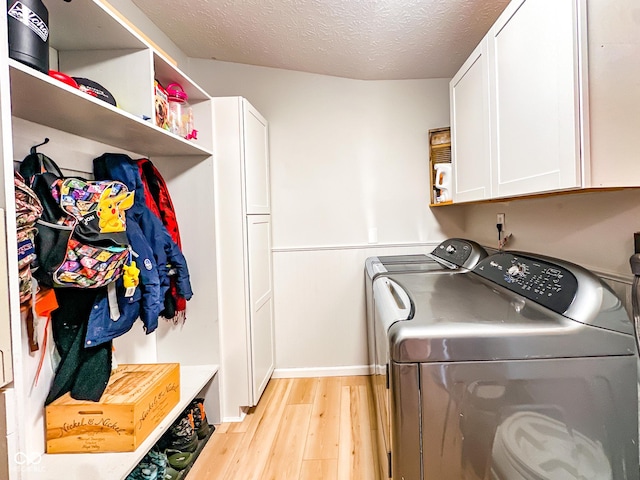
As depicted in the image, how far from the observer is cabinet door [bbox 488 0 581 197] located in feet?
3.22

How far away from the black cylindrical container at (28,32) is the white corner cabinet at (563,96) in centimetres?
133

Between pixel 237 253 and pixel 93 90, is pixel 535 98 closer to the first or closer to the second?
pixel 93 90

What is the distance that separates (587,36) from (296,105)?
6.85 ft

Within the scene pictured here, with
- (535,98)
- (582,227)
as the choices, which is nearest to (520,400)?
(582,227)

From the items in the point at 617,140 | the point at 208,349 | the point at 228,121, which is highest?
the point at 228,121

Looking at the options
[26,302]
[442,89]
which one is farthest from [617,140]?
[442,89]

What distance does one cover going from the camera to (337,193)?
2.84 metres

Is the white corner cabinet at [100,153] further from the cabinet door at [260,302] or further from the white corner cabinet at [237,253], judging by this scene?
the cabinet door at [260,302]

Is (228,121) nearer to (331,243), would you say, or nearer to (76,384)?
(331,243)

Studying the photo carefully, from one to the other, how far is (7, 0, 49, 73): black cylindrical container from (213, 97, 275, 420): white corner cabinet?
123 centimetres

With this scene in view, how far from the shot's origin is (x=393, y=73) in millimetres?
2674

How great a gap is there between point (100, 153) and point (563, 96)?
179 cm

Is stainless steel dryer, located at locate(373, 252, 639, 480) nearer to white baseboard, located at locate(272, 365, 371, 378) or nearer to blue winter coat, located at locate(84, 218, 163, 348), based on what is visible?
blue winter coat, located at locate(84, 218, 163, 348)

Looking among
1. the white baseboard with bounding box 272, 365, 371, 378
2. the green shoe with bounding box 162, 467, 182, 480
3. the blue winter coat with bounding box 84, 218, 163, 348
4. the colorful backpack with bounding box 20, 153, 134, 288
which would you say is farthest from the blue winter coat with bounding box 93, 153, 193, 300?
the white baseboard with bounding box 272, 365, 371, 378
